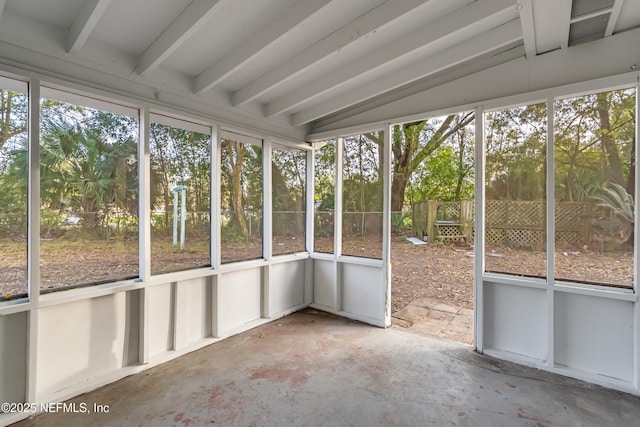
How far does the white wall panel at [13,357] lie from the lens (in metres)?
1.89

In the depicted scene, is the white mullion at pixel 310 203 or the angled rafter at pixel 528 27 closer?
the angled rafter at pixel 528 27

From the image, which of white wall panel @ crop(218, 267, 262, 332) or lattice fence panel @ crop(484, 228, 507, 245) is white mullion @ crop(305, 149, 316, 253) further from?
lattice fence panel @ crop(484, 228, 507, 245)

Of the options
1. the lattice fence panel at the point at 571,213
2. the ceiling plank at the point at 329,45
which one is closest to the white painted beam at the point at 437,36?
the ceiling plank at the point at 329,45

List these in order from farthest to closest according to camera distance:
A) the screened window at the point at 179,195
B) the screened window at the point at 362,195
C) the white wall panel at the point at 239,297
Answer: the screened window at the point at 362,195, the white wall panel at the point at 239,297, the screened window at the point at 179,195

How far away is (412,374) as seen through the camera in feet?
8.00

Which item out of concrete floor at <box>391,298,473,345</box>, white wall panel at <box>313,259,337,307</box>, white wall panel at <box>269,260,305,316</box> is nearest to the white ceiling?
white wall panel at <box>269,260,305,316</box>

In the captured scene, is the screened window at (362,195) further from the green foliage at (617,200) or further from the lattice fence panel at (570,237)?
the green foliage at (617,200)

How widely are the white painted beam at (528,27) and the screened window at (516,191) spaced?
0.46m

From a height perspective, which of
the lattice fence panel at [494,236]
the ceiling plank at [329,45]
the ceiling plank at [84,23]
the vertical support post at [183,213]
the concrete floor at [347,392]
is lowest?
the concrete floor at [347,392]

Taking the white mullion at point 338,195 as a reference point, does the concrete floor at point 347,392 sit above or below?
below

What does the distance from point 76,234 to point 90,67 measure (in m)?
1.25

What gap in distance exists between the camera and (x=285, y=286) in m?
3.88

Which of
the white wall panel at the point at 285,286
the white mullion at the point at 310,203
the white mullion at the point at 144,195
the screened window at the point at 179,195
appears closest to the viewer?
the white mullion at the point at 144,195

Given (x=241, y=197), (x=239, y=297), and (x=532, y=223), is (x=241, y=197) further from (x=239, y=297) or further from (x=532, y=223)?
(x=532, y=223)
